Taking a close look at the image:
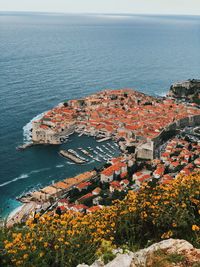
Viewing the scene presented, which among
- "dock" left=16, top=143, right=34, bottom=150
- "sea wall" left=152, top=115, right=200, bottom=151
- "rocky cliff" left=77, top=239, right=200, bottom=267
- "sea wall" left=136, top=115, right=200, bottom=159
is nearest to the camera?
"rocky cliff" left=77, top=239, right=200, bottom=267

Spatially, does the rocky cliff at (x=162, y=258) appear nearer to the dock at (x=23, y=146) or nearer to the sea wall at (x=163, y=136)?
the sea wall at (x=163, y=136)

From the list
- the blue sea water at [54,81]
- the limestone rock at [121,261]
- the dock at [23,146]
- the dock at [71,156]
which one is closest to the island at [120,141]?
the dock at [71,156]

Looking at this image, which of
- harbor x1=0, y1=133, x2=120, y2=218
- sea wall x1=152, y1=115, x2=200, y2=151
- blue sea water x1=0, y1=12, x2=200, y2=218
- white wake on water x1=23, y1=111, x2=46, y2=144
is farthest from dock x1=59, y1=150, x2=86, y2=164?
sea wall x1=152, y1=115, x2=200, y2=151

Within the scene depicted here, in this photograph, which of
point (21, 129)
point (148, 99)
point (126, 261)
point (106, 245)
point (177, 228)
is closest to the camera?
point (126, 261)

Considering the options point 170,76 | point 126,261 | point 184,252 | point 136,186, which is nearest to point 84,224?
point 126,261

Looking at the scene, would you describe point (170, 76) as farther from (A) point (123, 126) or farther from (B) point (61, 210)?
(B) point (61, 210)

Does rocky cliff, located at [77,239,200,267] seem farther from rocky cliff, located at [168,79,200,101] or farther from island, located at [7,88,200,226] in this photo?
rocky cliff, located at [168,79,200,101]

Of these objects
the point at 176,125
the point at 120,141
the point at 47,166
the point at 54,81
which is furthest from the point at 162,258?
the point at 54,81
